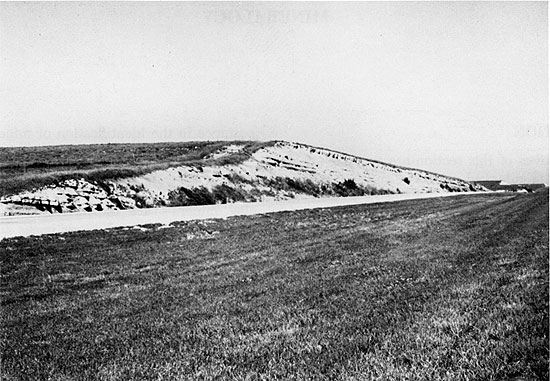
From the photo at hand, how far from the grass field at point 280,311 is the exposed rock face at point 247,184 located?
853 inches

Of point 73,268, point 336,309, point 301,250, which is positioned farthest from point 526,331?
point 73,268

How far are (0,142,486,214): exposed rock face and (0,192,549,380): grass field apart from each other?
21677mm

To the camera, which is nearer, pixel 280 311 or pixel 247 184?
pixel 280 311

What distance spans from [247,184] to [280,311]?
4952cm

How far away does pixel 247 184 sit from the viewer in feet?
189

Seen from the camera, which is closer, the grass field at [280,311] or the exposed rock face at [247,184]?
the grass field at [280,311]

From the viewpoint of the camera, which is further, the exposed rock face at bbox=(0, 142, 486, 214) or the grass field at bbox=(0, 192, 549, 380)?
the exposed rock face at bbox=(0, 142, 486, 214)

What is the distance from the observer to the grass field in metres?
5.68

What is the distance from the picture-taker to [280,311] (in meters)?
8.16

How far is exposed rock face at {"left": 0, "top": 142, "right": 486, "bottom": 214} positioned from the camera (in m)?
37.8

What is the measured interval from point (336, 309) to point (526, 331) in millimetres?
2934

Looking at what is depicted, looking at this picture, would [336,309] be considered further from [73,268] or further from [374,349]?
[73,268]

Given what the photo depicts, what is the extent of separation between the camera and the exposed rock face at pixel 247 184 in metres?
37.8

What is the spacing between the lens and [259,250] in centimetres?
1625
